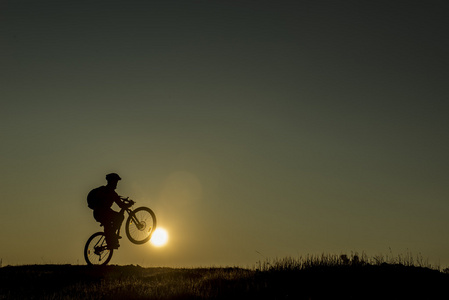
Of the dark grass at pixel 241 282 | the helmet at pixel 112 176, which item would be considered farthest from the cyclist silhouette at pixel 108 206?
the dark grass at pixel 241 282

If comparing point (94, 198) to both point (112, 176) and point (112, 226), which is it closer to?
point (112, 176)

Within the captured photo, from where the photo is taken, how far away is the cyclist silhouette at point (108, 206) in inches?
730

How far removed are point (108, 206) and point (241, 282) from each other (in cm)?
631

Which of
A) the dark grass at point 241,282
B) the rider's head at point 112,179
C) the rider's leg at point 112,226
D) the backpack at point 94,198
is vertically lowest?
the dark grass at point 241,282

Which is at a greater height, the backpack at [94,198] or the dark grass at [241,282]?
the backpack at [94,198]

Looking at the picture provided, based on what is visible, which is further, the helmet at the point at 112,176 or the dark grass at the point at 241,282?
the helmet at the point at 112,176

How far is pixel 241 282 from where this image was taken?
15.6 metres

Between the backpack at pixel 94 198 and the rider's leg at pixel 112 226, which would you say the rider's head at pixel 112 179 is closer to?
the backpack at pixel 94 198

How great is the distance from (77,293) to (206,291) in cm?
397

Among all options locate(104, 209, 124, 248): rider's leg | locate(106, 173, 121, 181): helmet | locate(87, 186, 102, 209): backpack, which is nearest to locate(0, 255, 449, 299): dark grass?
locate(104, 209, 124, 248): rider's leg

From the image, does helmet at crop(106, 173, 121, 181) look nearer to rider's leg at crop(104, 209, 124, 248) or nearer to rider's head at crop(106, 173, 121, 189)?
rider's head at crop(106, 173, 121, 189)

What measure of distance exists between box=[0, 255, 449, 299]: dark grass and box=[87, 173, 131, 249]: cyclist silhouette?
1.40 m

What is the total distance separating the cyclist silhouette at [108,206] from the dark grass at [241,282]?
1.40m

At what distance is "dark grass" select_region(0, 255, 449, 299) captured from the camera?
14086 mm
